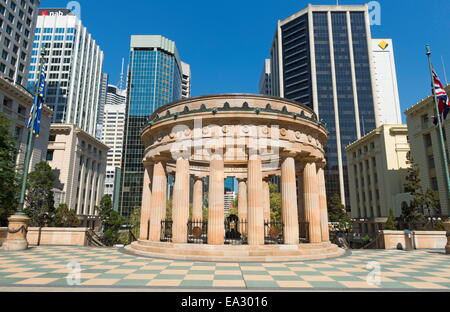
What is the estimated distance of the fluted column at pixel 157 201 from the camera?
20828 millimetres

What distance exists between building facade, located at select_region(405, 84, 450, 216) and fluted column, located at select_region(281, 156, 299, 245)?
45.3 metres

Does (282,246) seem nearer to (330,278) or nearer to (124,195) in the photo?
(330,278)

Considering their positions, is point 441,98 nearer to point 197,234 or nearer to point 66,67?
point 197,234

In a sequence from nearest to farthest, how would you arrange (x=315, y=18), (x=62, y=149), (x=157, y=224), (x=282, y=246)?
(x=282, y=246)
(x=157, y=224)
(x=62, y=149)
(x=315, y=18)

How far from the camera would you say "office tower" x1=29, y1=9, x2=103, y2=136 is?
138250 mm

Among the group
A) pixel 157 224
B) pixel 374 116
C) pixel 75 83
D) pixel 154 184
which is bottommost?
pixel 157 224

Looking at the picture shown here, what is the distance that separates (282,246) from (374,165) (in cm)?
7048

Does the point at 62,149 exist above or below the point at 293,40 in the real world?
below

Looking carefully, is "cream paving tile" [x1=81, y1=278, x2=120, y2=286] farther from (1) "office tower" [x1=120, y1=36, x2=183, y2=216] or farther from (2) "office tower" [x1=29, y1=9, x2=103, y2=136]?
(2) "office tower" [x1=29, y1=9, x2=103, y2=136]

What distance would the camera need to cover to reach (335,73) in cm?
13450

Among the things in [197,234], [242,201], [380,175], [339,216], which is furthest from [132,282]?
[380,175]

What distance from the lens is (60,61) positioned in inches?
5674
